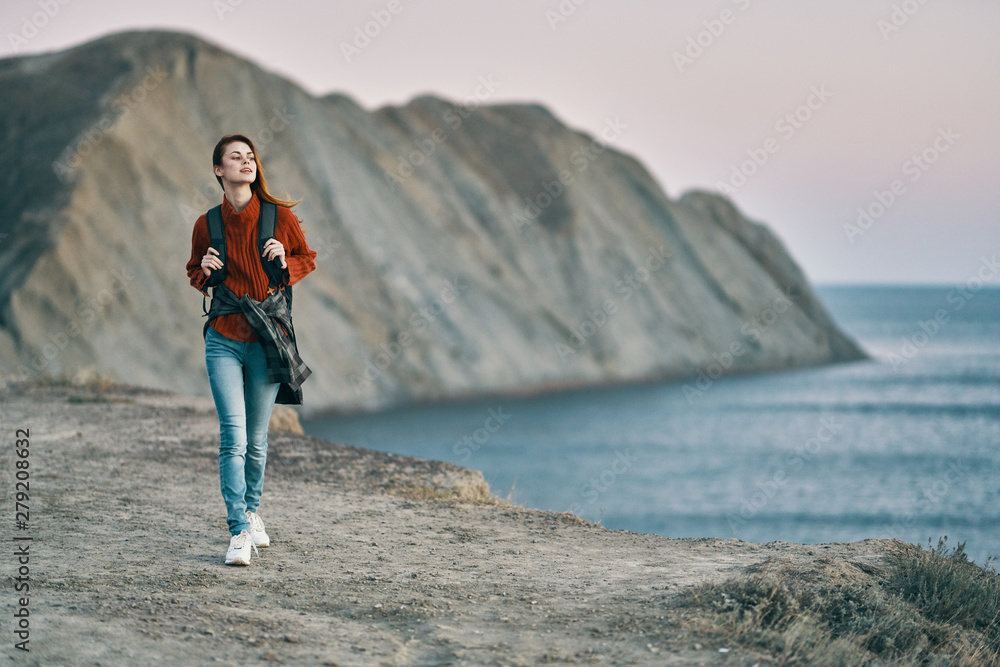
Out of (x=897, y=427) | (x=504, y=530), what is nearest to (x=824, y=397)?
(x=897, y=427)

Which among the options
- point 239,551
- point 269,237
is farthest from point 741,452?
point 269,237

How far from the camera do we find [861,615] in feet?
15.0

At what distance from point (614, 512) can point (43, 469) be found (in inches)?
560

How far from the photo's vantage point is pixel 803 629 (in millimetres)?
4211

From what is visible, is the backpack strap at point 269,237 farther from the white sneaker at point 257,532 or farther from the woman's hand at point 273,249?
the white sneaker at point 257,532

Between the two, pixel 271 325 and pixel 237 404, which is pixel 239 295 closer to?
pixel 271 325

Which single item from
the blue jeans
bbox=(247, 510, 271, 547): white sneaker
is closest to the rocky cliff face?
bbox=(247, 510, 271, 547): white sneaker

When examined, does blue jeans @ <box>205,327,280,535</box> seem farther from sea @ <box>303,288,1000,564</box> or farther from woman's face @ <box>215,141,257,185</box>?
sea @ <box>303,288,1000,564</box>

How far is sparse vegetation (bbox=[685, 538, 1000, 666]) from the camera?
13.6 feet

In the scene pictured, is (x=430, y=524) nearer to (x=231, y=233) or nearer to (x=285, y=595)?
(x=285, y=595)

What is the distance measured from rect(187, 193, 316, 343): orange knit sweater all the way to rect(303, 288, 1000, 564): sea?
5.32 metres

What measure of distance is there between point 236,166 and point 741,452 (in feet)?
84.7

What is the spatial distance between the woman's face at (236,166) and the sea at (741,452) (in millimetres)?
5625

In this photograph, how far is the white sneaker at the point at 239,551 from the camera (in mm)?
5223
